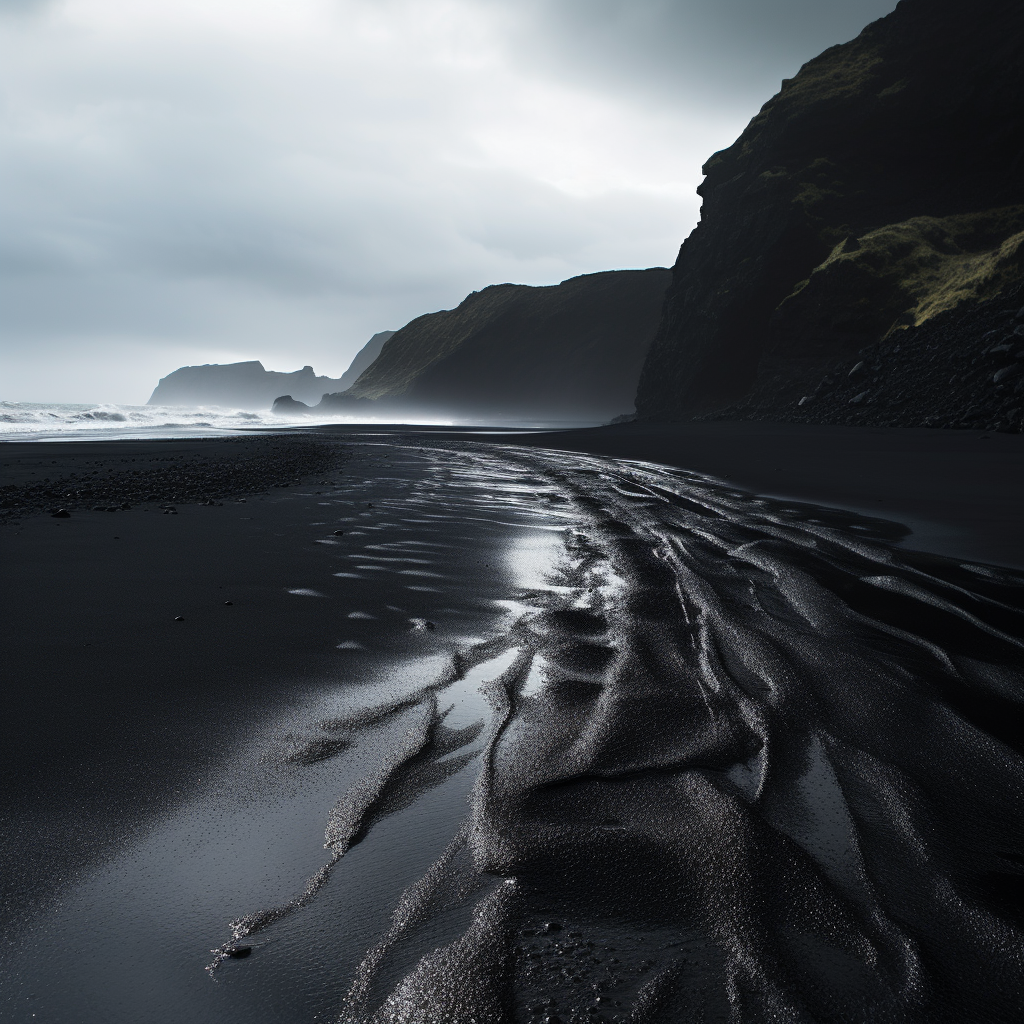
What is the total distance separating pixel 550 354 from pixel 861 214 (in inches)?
3282

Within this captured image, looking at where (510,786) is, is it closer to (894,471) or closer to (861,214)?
(894,471)

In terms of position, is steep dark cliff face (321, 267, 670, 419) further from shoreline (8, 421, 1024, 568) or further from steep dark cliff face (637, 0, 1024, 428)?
shoreline (8, 421, 1024, 568)

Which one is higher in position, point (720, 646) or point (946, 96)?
point (946, 96)

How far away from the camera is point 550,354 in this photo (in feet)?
392

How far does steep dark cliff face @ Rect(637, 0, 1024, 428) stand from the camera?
103ft

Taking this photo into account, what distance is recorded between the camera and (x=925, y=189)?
1430 inches

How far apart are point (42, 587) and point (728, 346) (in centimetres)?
4384

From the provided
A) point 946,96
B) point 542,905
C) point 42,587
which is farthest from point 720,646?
point 946,96

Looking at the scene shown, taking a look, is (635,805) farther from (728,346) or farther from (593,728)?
(728,346)

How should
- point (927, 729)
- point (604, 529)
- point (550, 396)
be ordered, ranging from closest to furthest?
point (927, 729) → point (604, 529) → point (550, 396)

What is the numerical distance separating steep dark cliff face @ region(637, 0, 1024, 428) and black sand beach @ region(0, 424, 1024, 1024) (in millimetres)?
21999

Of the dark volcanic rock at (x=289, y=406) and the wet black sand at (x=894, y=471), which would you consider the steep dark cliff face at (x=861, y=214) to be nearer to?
the wet black sand at (x=894, y=471)

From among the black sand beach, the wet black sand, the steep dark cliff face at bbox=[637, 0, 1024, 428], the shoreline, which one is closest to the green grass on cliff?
the steep dark cliff face at bbox=[637, 0, 1024, 428]

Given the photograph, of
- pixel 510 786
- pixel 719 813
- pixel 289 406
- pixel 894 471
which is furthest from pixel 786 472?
pixel 289 406
